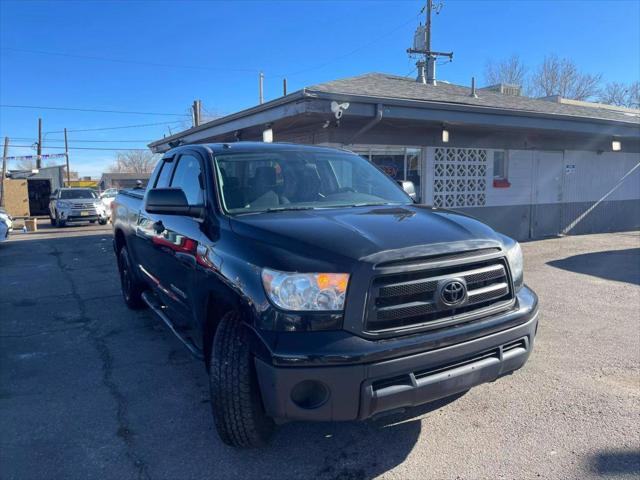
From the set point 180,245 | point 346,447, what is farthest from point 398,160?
point 346,447

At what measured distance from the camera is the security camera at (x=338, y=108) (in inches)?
322

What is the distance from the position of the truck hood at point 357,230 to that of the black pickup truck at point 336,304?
1cm

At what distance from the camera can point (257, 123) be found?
10094 mm

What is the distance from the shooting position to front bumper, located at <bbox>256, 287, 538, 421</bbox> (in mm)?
2354

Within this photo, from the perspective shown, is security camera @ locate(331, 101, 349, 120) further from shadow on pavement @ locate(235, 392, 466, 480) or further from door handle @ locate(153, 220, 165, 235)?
shadow on pavement @ locate(235, 392, 466, 480)

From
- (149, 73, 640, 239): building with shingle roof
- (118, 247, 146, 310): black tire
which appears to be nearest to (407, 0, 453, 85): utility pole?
(149, 73, 640, 239): building with shingle roof

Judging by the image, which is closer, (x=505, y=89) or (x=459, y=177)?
(x=459, y=177)

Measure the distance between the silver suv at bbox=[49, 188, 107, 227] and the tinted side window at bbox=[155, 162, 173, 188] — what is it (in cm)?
→ 1672

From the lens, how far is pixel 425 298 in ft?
8.52

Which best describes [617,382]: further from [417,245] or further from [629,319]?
[417,245]

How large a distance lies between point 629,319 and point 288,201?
457 cm

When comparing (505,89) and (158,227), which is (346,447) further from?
(505,89)

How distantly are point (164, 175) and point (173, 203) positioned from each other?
5.62ft

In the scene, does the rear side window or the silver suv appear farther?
the silver suv
